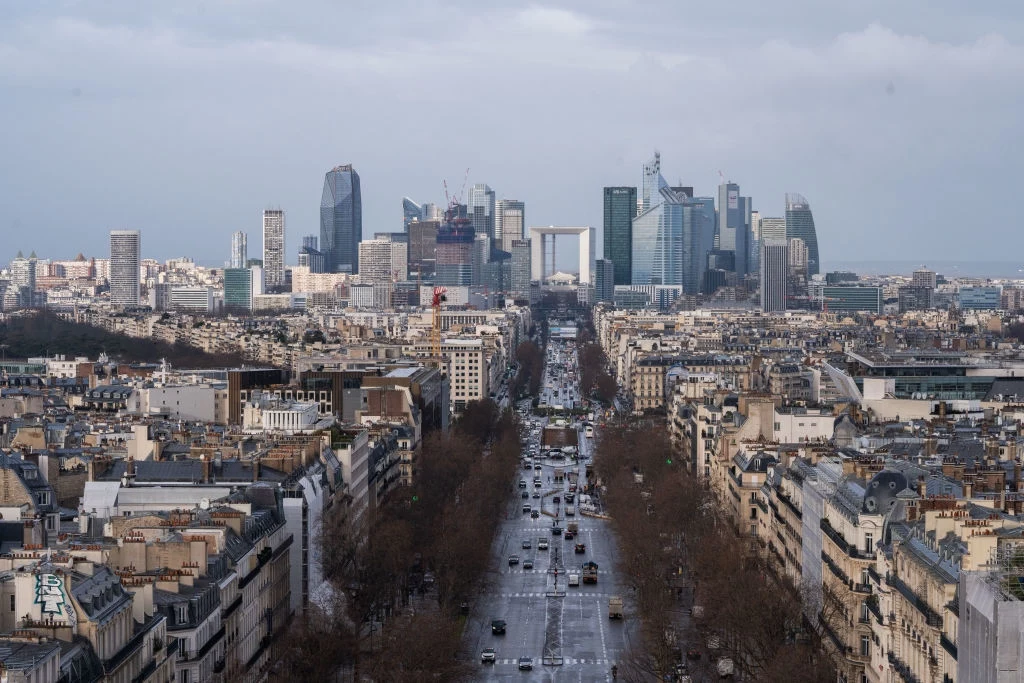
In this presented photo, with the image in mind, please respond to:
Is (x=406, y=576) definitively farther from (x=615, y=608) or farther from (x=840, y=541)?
(x=840, y=541)

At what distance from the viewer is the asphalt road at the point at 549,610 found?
4612 centimetres

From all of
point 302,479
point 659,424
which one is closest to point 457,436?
point 659,424

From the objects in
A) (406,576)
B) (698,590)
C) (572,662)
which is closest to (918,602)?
(572,662)

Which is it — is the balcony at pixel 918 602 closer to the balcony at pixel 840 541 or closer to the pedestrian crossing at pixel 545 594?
the balcony at pixel 840 541

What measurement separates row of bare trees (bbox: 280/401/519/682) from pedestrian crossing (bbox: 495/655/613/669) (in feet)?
4.31

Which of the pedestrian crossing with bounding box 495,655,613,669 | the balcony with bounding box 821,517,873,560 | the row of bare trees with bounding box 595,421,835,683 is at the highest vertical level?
the balcony with bounding box 821,517,873,560

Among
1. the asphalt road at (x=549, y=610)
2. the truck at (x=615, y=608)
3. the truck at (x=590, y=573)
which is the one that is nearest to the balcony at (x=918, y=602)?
the asphalt road at (x=549, y=610)

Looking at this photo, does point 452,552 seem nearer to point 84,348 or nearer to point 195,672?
point 195,672

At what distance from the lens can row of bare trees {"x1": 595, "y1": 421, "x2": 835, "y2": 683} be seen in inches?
1613

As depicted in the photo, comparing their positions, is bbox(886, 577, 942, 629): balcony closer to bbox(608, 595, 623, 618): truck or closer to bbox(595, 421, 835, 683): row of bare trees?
bbox(595, 421, 835, 683): row of bare trees

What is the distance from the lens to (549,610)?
53719 mm

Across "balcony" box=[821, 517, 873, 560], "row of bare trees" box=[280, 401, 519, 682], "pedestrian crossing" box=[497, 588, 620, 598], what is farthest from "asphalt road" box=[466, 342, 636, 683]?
"balcony" box=[821, 517, 873, 560]

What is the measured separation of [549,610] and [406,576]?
366cm

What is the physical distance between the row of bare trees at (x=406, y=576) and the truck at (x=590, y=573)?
274 cm
